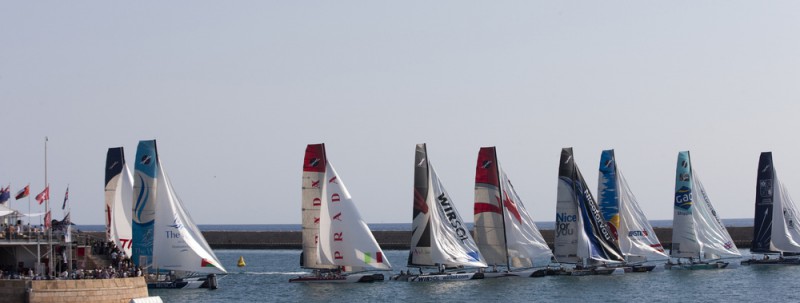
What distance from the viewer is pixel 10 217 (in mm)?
59031

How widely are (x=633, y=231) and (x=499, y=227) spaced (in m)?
11.2

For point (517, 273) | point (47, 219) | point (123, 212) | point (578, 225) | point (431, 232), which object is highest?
point (47, 219)

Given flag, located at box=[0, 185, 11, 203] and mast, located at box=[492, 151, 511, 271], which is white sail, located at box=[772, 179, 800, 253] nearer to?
mast, located at box=[492, 151, 511, 271]

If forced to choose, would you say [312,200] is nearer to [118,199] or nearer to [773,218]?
[118,199]

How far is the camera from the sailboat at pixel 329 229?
67438 mm

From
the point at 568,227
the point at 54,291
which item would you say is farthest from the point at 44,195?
the point at 568,227

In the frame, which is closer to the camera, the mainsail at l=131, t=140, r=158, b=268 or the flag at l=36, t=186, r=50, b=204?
the flag at l=36, t=186, r=50, b=204

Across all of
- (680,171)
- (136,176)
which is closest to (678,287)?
(680,171)

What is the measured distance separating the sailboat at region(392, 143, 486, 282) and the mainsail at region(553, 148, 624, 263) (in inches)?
268

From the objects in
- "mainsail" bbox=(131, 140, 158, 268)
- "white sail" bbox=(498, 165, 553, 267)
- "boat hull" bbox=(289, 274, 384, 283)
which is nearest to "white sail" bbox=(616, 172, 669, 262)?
"white sail" bbox=(498, 165, 553, 267)

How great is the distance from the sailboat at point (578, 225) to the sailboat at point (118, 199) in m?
25.1

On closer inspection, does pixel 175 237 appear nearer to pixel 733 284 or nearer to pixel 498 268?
pixel 498 268

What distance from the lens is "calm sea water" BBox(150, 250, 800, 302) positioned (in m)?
62.0

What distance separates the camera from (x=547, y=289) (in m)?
66.8
